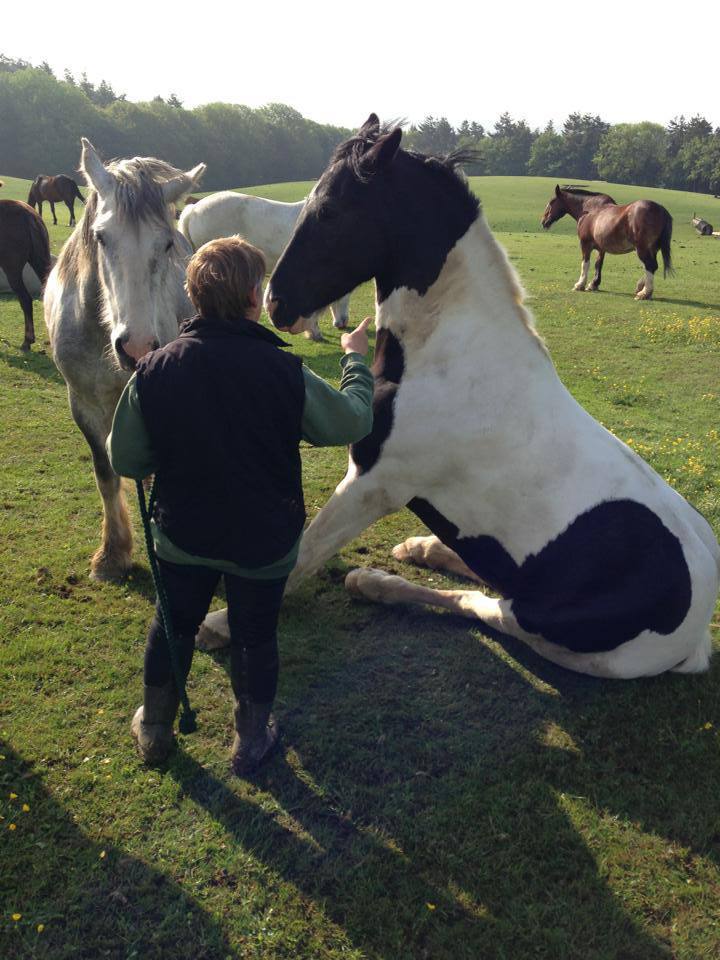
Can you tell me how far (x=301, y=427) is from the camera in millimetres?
2652

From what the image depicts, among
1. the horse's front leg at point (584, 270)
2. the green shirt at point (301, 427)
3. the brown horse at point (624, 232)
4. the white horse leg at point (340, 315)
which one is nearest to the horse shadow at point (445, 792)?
the green shirt at point (301, 427)

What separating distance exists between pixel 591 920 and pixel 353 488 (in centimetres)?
209

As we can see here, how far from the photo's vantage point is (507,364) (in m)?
3.40

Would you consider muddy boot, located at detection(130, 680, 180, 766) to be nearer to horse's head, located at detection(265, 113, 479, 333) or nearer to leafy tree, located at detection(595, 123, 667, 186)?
horse's head, located at detection(265, 113, 479, 333)

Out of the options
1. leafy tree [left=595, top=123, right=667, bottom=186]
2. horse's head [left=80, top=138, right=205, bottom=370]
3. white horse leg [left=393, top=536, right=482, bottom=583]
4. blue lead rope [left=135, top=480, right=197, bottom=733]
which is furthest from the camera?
leafy tree [left=595, top=123, right=667, bottom=186]

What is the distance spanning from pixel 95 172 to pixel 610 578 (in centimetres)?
333

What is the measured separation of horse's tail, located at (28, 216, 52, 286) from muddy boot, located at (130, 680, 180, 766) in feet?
33.2

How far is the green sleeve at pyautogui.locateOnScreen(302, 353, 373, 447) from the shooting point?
8.61ft

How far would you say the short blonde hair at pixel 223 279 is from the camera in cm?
252

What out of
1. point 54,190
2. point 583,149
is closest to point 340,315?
point 54,190

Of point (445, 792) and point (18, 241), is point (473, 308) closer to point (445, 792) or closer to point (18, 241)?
point (445, 792)

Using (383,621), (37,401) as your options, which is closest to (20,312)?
(37,401)

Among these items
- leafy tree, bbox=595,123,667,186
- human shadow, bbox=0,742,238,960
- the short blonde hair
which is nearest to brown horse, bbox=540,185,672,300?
the short blonde hair

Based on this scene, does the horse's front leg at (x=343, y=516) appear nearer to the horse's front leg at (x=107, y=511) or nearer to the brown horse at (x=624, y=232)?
the horse's front leg at (x=107, y=511)
